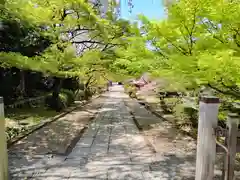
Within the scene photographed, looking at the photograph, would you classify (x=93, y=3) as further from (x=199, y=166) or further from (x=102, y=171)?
(x=199, y=166)

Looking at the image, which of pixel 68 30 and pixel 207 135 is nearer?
pixel 207 135

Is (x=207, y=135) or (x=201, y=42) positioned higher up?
A: (x=201, y=42)

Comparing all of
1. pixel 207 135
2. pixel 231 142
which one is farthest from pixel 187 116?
pixel 231 142

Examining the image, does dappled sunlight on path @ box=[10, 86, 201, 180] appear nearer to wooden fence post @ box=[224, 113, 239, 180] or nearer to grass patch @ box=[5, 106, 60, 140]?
wooden fence post @ box=[224, 113, 239, 180]

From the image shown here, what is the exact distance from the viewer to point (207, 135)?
3139 mm

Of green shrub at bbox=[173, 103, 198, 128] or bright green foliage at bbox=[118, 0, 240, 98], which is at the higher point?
bright green foliage at bbox=[118, 0, 240, 98]

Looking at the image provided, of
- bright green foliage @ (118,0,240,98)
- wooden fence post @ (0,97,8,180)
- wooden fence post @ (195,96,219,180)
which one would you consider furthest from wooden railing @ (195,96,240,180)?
wooden fence post @ (0,97,8,180)

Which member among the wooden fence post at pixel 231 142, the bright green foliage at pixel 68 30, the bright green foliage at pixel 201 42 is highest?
the bright green foliage at pixel 68 30

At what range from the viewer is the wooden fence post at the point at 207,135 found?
10.2 feet

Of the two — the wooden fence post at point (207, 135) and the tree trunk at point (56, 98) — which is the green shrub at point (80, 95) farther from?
the wooden fence post at point (207, 135)

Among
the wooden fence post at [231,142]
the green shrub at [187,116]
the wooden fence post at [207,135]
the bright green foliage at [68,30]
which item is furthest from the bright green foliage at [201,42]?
the bright green foliage at [68,30]

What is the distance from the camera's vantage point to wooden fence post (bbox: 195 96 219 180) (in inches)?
122

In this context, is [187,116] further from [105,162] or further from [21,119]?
[21,119]

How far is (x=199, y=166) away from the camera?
132 inches
